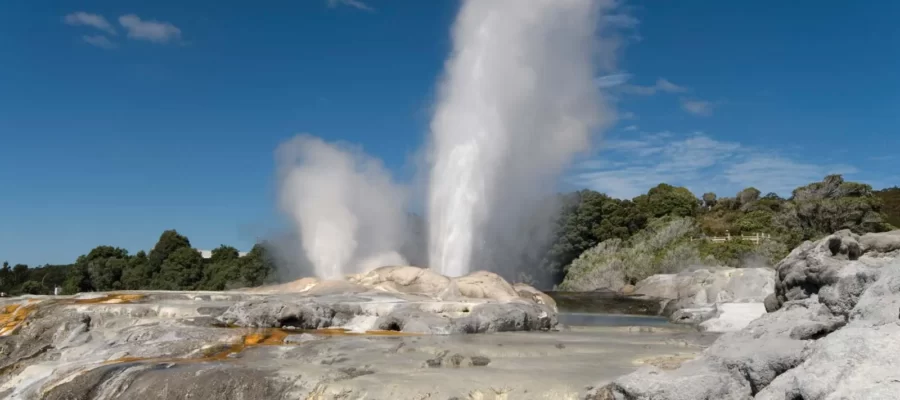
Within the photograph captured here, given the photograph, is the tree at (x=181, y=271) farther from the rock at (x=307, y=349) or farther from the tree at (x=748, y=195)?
Result: the tree at (x=748, y=195)

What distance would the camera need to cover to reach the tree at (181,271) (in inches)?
2002

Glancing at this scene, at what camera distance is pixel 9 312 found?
62.8 ft

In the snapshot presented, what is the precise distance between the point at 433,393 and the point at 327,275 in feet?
64.6

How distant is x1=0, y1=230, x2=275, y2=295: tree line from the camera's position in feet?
158

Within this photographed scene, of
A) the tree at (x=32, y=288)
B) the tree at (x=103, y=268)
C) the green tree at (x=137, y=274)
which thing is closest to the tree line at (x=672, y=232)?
the green tree at (x=137, y=274)

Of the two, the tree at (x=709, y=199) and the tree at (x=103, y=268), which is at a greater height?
the tree at (x=709, y=199)

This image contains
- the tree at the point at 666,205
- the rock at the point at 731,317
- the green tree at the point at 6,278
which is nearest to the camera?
the rock at the point at 731,317

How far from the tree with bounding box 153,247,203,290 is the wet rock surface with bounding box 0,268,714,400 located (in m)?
30.9

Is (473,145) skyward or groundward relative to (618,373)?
skyward

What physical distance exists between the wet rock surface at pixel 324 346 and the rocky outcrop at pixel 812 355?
4.19ft

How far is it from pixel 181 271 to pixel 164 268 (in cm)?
144

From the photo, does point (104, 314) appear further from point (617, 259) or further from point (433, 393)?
point (617, 259)

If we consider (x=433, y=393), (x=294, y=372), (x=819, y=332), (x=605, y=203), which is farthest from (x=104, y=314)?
(x=605, y=203)

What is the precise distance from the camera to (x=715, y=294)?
26594 mm
